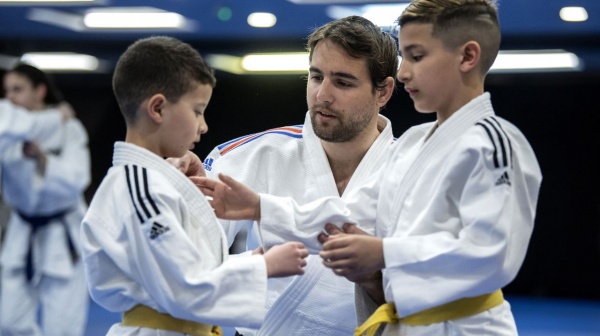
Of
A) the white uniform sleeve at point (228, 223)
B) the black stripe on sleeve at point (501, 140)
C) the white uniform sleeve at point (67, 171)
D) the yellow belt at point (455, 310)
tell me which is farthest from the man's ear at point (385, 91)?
the white uniform sleeve at point (67, 171)

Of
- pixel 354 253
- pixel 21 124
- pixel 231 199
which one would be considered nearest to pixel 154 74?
pixel 231 199

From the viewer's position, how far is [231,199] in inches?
84.1

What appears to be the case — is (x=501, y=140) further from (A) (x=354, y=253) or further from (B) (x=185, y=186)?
(B) (x=185, y=186)

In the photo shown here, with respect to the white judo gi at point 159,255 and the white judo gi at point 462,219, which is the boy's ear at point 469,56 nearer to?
the white judo gi at point 462,219

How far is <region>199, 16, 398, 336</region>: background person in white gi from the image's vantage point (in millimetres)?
2463

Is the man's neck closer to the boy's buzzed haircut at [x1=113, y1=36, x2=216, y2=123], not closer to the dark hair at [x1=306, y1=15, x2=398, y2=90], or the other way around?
the dark hair at [x1=306, y1=15, x2=398, y2=90]

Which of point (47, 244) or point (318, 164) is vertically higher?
point (318, 164)

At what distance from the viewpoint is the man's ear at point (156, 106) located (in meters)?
1.97

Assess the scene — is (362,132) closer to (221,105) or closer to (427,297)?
(427,297)

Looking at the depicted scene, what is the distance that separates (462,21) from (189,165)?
2.88ft

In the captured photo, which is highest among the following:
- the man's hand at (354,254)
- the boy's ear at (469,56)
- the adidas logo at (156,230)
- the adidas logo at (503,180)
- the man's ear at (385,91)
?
the boy's ear at (469,56)

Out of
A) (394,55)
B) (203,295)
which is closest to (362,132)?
(394,55)

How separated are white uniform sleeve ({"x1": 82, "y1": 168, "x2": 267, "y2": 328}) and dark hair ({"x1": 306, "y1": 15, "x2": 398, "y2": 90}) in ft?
2.83

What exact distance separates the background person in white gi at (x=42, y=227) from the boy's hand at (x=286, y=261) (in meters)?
3.82
